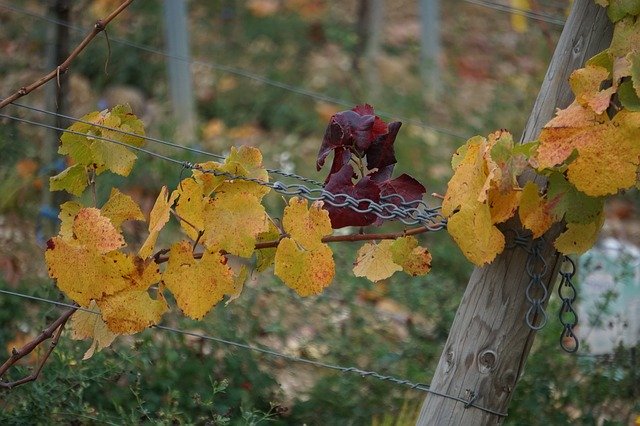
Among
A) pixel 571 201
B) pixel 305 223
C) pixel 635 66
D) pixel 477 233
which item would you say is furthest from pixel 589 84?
pixel 305 223

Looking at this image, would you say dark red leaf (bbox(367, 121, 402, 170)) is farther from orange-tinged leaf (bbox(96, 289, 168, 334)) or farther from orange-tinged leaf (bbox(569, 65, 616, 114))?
orange-tinged leaf (bbox(96, 289, 168, 334))

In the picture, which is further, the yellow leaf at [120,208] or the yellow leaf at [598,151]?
the yellow leaf at [120,208]

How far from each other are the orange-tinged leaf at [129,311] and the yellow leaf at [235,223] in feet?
0.55

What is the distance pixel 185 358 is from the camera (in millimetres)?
2580

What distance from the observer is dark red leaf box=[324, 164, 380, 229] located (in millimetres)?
1761

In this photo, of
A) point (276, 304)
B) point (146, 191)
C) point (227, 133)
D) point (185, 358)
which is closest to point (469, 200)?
point (185, 358)

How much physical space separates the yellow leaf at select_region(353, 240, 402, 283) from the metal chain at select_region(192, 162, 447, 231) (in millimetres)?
69

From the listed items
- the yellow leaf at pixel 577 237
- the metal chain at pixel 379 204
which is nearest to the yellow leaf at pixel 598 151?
the yellow leaf at pixel 577 237

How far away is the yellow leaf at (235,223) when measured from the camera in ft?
5.41

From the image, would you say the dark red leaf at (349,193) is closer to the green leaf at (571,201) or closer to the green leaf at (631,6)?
the green leaf at (571,201)

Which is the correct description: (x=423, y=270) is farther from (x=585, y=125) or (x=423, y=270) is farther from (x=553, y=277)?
(x=585, y=125)

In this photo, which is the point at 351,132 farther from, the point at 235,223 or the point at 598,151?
the point at 598,151

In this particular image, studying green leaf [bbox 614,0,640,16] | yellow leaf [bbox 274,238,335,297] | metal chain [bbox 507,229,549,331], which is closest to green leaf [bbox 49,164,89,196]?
yellow leaf [bbox 274,238,335,297]

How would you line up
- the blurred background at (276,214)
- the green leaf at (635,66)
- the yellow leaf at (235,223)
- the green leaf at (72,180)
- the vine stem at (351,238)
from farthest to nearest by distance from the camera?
1. the blurred background at (276,214)
2. the green leaf at (72,180)
3. the vine stem at (351,238)
4. the yellow leaf at (235,223)
5. the green leaf at (635,66)
